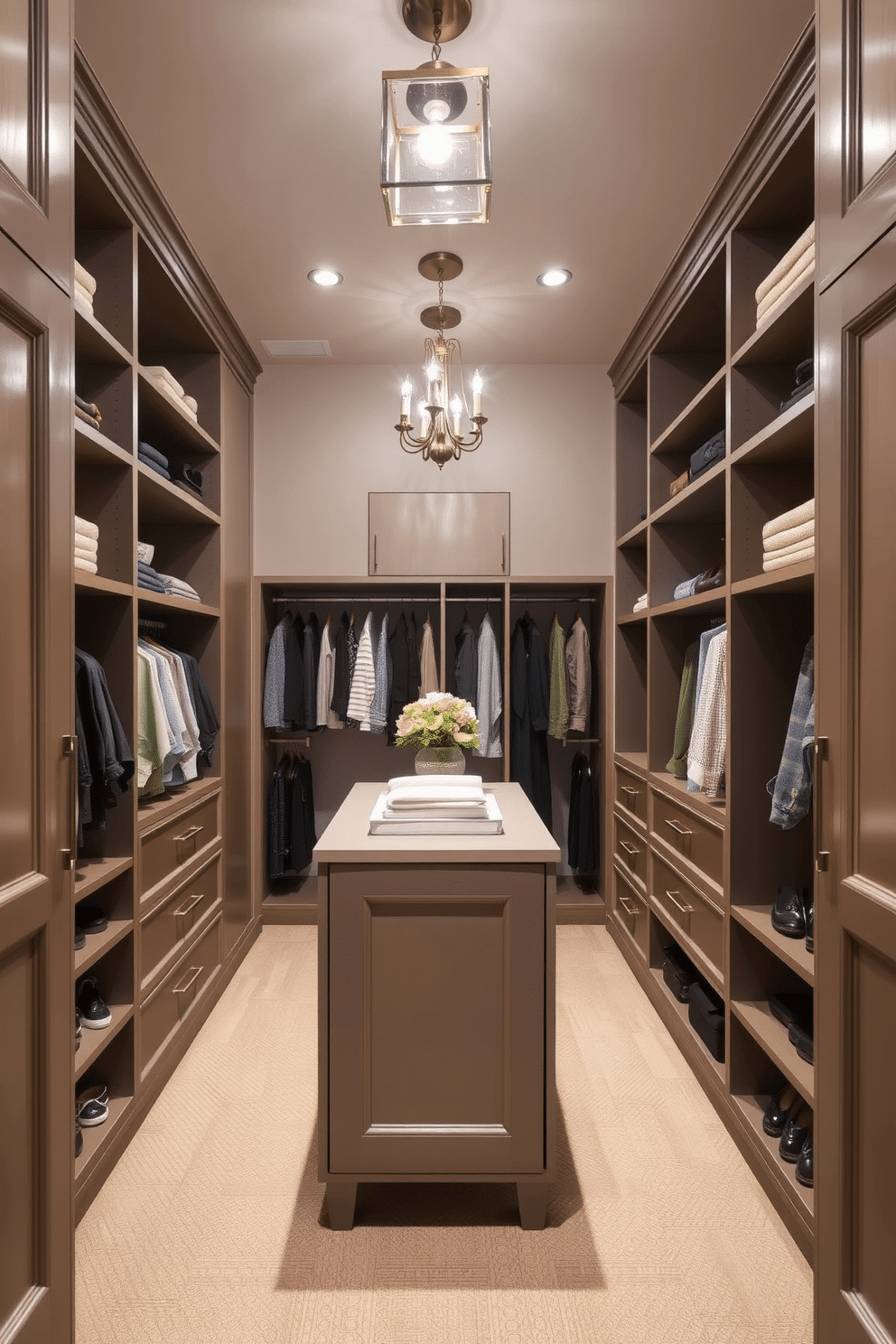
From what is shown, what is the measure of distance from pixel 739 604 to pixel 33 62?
2060 mm

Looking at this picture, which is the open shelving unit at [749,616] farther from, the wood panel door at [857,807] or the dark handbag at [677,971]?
the wood panel door at [857,807]

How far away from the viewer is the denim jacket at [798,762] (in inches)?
81.3

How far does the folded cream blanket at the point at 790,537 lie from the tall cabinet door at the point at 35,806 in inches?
65.2

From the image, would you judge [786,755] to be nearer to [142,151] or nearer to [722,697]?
[722,697]

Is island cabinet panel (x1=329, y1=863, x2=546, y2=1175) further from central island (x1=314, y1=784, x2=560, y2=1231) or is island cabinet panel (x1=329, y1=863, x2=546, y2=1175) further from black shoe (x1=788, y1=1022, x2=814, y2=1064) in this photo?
black shoe (x1=788, y1=1022, x2=814, y2=1064)

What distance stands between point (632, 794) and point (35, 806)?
2.97 metres

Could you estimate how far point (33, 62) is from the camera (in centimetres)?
129

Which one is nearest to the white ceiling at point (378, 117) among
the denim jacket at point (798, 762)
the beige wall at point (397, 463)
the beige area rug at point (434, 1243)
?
the beige wall at point (397, 463)

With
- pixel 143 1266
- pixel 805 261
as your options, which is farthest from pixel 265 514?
pixel 143 1266

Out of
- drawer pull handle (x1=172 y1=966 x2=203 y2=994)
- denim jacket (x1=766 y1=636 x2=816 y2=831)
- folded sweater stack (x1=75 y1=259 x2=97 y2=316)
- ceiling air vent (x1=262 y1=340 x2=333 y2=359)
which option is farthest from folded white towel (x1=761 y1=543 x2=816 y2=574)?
ceiling air vent (x1=262 y1=340 x2=333 y2=359)

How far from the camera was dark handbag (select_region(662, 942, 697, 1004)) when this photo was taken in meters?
3.05

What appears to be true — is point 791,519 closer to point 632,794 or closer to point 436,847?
point 436,847

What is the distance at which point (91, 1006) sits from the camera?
91.4 inches

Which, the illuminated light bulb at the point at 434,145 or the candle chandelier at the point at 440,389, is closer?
the illuminated light bulb at the point at 434,145
